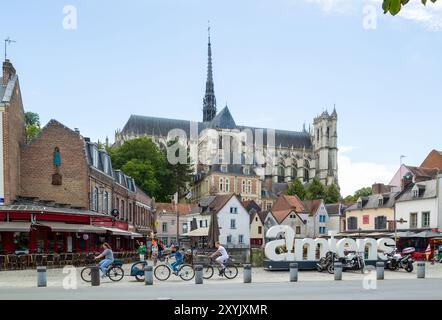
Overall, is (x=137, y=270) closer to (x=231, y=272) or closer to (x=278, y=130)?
(x=231, y=272)

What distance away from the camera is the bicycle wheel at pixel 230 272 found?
2227 centimetres

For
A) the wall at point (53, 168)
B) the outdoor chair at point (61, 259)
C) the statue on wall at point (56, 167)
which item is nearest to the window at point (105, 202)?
the wall at point (53, 168)

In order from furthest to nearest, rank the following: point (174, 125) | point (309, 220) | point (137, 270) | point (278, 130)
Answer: point (278, 130)
point (174, 125)
point (309, 220)
point (137, 270)

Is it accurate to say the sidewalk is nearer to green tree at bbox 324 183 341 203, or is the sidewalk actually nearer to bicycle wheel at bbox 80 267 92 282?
bicycle wheel at bbox 80 267 92 282

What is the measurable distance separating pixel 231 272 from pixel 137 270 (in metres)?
4.15

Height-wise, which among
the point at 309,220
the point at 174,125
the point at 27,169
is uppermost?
the point at 174,125

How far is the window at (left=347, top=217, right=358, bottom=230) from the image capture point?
57062 mm

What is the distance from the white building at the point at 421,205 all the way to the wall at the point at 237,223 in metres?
20.9

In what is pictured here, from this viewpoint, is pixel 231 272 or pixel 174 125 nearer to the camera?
pixel 231 272

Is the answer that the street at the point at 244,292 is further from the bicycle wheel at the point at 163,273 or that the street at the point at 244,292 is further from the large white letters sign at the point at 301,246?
the large white letters sign at the point at 301,246

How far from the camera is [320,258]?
1061 inches

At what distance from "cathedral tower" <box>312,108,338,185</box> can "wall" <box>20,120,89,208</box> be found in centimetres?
11466
